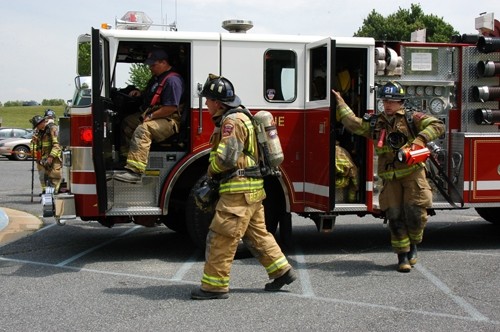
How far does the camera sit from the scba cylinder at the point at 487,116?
7898 mm

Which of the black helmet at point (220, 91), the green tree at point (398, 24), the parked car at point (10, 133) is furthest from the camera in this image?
the green tree at point (398, 24)

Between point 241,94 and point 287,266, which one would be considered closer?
point 287,266

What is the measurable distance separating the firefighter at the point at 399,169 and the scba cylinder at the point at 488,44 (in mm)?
1593

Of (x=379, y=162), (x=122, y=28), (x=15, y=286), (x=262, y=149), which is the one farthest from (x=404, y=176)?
(x=15, y=286)

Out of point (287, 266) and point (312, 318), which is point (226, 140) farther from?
point (312, 318)

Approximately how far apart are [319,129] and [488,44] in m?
2.39

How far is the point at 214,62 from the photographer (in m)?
7.27

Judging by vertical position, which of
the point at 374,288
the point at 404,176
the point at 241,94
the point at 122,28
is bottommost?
the point at 374,288

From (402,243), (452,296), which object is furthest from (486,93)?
(452,296)

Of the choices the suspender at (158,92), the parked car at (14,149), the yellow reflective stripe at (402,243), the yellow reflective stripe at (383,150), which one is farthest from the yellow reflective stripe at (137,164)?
the parked car at (14,149)

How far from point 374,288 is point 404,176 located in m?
1.37

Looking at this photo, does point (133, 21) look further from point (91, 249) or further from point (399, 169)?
point (399, 169)

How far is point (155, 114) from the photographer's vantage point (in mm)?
7102

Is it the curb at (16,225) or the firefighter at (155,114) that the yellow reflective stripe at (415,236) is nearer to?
the firefighter at (155,114)
